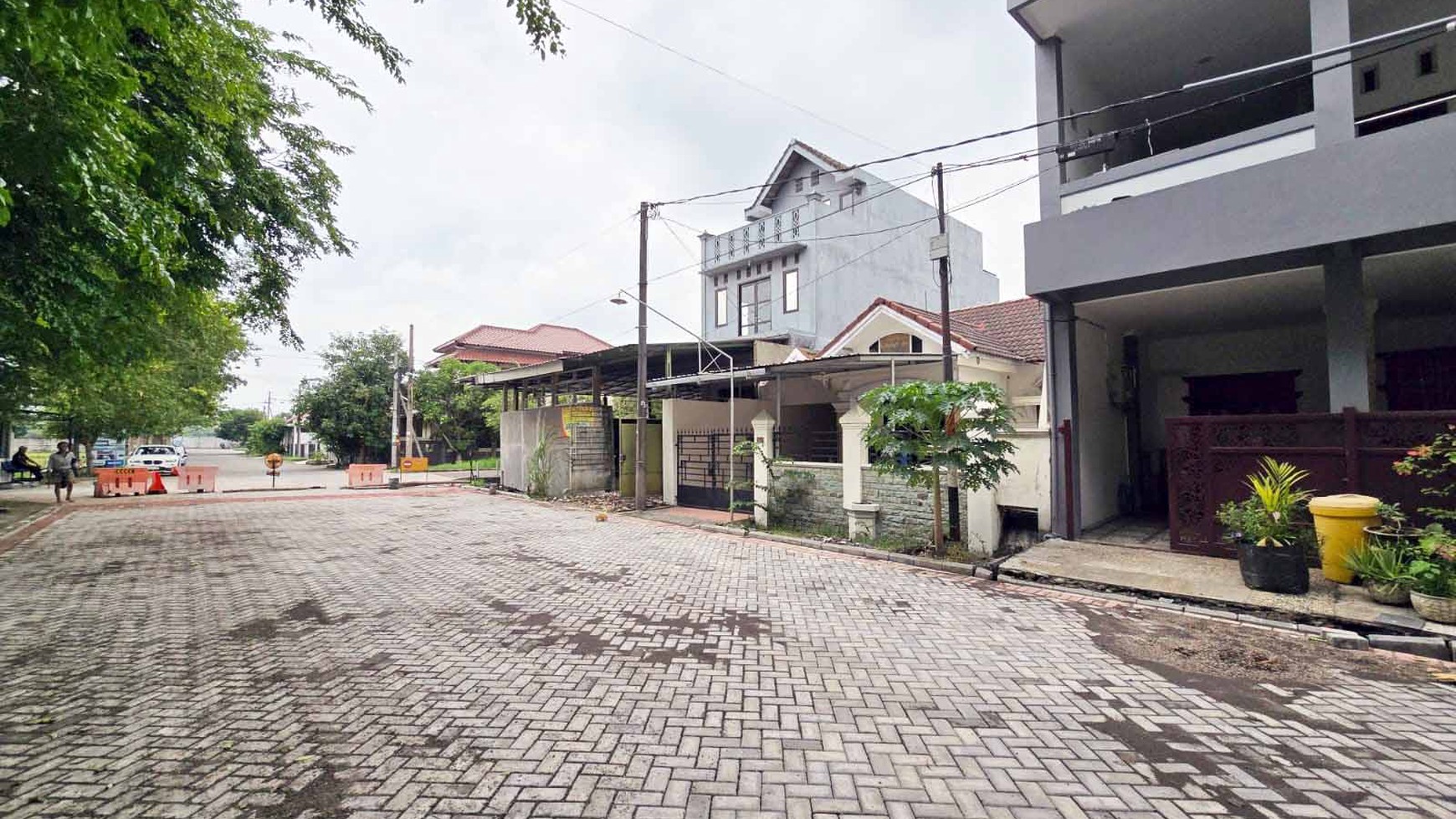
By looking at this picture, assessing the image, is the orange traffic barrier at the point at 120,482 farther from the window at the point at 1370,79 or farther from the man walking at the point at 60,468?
the window at the point at 1370,79

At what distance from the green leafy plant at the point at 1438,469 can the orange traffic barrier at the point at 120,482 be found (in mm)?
27033

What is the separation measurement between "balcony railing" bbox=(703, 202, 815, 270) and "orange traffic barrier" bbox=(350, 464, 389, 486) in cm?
1448

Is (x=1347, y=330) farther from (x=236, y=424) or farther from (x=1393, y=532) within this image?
(x=236, y=424)

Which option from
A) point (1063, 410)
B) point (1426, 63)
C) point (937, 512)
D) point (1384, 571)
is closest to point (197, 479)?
point (937, 512)

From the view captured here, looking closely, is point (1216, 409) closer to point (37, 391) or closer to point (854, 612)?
point (854, 612)

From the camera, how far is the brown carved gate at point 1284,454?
5906mm

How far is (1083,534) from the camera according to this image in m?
8.47

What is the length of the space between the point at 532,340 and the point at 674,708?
35.0 metres

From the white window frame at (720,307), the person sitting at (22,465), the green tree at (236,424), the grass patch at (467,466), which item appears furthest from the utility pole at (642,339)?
the green tree at (236,424)

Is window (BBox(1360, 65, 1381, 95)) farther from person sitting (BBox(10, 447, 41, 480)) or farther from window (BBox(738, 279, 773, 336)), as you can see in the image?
person sitting (BBox(10, 447, 41, 480))

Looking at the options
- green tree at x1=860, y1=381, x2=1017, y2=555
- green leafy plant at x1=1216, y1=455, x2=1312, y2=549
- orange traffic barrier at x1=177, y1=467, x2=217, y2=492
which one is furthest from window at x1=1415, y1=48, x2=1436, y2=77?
orange traffic barrier at x1=177, y1=467, x2=217, y2=492

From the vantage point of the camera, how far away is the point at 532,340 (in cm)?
3575

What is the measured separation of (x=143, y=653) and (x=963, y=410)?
8.87m

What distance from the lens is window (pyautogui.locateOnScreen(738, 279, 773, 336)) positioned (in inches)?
810
